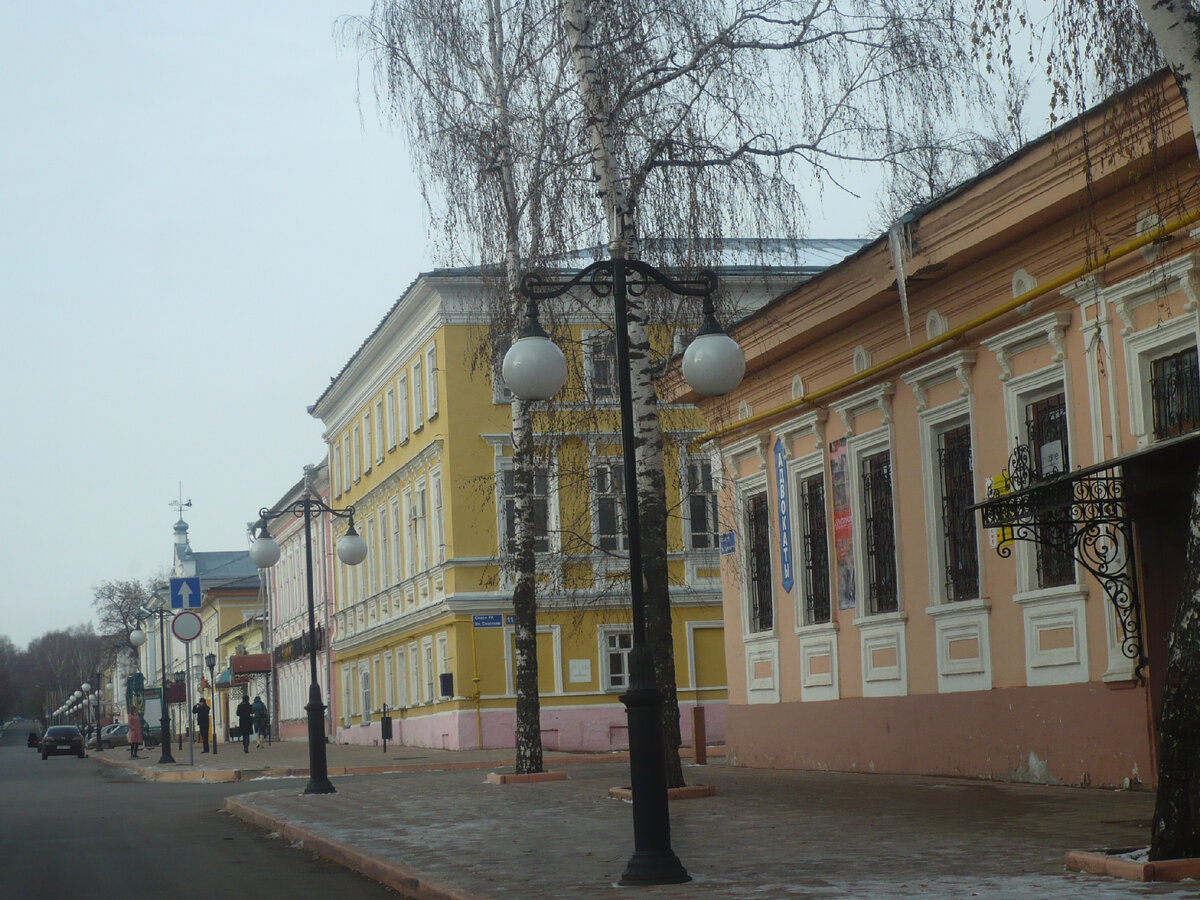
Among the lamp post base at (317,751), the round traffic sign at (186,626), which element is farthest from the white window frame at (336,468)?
the lamp post base at (317,751)

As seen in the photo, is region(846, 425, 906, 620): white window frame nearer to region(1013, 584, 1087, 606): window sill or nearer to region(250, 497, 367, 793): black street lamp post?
region(1013, 584, 1087, 606): window sill

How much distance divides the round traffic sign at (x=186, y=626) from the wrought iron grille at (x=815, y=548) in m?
13.2

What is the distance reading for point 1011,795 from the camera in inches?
590

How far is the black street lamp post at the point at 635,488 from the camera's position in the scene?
9.84 m

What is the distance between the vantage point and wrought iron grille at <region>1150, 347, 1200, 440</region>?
551 inches

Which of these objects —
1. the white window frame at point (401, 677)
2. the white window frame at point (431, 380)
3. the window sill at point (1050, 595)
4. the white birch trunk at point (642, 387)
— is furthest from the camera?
the white window frame at point (401, 677)

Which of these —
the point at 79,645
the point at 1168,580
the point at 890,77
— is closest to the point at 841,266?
the point at 890,77

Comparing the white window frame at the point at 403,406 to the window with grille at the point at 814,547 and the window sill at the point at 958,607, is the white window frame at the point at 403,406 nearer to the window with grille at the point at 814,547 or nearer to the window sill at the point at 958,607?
the window with grille at the point at 814,547

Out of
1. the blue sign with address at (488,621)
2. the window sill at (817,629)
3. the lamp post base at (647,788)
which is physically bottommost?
the lamp post base at (647,788)

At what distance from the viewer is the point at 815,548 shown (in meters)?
21.9

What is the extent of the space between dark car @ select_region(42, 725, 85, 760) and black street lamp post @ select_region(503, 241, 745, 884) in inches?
2292

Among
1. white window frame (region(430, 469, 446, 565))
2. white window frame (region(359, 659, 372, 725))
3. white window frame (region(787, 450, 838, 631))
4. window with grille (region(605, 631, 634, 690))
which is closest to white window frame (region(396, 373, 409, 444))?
white window frame (region(430, 469, 446, 565))

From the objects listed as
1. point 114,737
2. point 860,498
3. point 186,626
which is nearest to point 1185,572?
A: point 860,498

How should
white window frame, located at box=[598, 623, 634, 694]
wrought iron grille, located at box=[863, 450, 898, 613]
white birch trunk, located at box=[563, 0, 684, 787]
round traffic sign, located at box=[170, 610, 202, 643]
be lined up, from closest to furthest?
white birch trunk, located at box=[563, 0, 684, 787], wrought iron grille, located at box=[863, 450, 898, 613], round traffic sign, located at box=[170, 610, 202, 643], white window frame, located at box=[598, 623, 634, 694]
